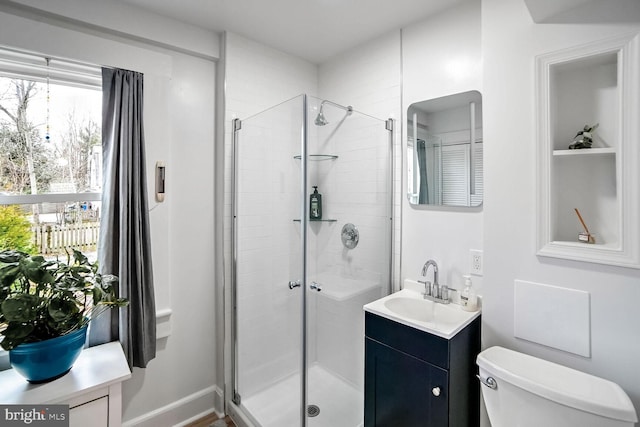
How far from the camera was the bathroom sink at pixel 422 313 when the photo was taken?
1404 millimetres

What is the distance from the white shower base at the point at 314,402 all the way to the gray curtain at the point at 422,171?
3.80ft

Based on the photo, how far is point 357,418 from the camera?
6.07ft

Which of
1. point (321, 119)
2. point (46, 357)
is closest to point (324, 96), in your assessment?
point (321, 119)

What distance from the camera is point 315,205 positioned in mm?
1639

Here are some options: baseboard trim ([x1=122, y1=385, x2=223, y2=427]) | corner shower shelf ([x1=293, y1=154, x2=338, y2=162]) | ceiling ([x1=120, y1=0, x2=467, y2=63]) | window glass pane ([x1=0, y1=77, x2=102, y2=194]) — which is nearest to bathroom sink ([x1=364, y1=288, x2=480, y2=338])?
corner shower shelf ([x1=293, y1=154, x2=338, y2=162])

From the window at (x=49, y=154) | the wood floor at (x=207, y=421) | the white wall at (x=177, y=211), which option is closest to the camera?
the window at (x=49, y=154)

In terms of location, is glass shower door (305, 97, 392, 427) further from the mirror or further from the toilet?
the toilet

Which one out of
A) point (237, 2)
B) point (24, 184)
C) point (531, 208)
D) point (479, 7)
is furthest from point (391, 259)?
point (24, 184)

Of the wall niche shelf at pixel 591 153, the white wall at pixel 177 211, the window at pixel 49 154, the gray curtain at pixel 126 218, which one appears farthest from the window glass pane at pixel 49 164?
the wall niche shelf at pixel 591 153

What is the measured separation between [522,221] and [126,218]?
2035 millimetres

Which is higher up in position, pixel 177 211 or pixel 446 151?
pixel 446 151

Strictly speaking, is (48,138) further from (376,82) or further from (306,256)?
(376,82)

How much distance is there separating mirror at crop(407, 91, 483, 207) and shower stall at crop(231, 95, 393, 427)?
18 centimetres

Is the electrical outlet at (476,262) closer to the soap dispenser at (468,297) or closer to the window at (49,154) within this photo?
the soap dispenser at (468,297)
